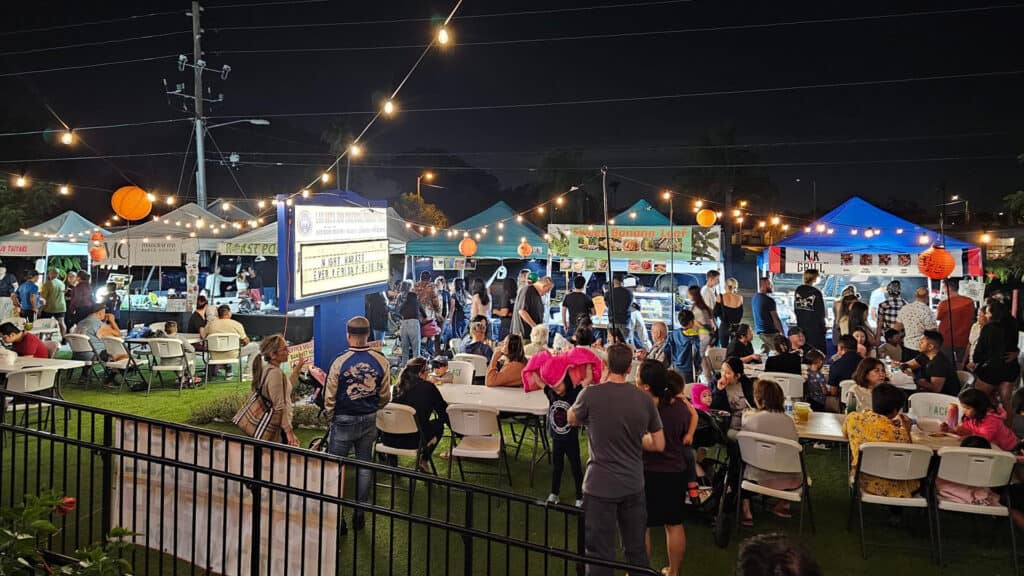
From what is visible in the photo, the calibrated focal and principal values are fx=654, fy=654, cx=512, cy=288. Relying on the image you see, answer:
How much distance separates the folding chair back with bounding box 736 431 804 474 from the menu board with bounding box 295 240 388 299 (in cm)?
459

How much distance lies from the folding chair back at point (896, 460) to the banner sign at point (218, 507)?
351cm

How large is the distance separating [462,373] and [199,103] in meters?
13.4

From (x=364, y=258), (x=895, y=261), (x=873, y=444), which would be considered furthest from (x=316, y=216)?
(x=895, y=261)

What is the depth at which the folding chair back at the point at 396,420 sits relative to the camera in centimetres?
527

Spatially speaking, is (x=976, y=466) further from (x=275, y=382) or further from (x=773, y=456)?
(x=275, y=382)

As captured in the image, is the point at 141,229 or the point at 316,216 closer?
the point at 316,216

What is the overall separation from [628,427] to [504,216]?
37.9ft

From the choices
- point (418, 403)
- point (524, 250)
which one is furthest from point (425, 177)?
point (418, 403)

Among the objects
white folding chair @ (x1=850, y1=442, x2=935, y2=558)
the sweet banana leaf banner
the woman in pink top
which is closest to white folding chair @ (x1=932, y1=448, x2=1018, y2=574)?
white folding chair @ (x1=850, y1=442, x2=935, y2=558)

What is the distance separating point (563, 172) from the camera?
35.0m

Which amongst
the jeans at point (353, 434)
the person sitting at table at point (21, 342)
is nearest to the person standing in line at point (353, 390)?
the jeans at point (353, 434)

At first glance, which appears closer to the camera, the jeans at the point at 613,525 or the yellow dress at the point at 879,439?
the jeans at the point at 613,525

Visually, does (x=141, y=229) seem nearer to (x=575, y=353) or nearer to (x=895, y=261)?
(x=575, y=353)

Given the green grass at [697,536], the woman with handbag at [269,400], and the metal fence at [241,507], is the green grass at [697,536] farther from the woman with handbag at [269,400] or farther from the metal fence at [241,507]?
the woman with handbag at [269,400]
